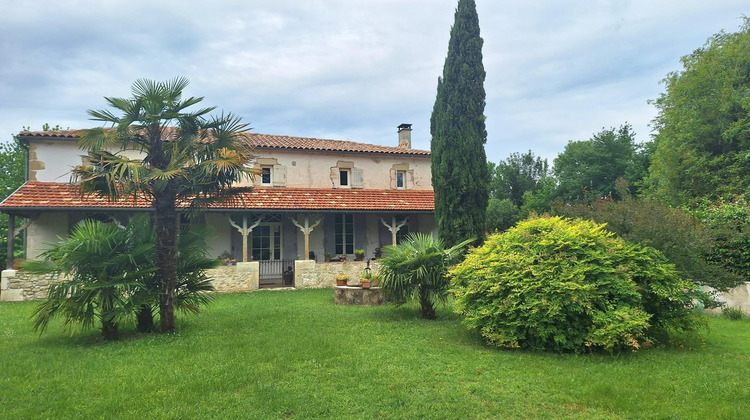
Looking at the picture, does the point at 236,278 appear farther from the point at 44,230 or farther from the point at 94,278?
the point at 94,278

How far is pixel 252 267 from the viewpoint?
15734mm

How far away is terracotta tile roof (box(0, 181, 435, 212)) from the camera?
1419 cm

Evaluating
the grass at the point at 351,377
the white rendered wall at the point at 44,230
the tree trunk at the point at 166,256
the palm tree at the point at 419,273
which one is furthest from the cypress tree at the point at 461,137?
the white rendered wall at the point at 44,230

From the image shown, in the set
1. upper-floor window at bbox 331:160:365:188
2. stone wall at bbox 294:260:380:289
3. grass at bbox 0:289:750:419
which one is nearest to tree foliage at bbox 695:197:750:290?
grass at bbox 0:289:750:419

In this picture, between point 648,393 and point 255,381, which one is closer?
point 648,393

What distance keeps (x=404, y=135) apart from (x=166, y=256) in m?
16.7

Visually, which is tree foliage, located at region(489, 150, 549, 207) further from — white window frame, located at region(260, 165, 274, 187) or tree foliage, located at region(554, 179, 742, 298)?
tree foliage, located at region(554, 179, 742, 298)

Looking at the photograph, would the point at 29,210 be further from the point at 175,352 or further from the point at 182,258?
the point at 175,352

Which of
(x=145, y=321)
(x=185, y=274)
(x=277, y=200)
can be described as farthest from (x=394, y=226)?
(x=145, y=321)

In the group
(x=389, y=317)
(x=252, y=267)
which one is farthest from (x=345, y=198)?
(x=389, y=317)

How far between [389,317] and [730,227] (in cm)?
838

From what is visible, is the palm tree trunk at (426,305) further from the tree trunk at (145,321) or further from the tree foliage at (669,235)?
the tree trunk at (145,321)

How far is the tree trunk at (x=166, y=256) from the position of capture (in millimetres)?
8172

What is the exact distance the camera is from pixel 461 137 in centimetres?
1366
